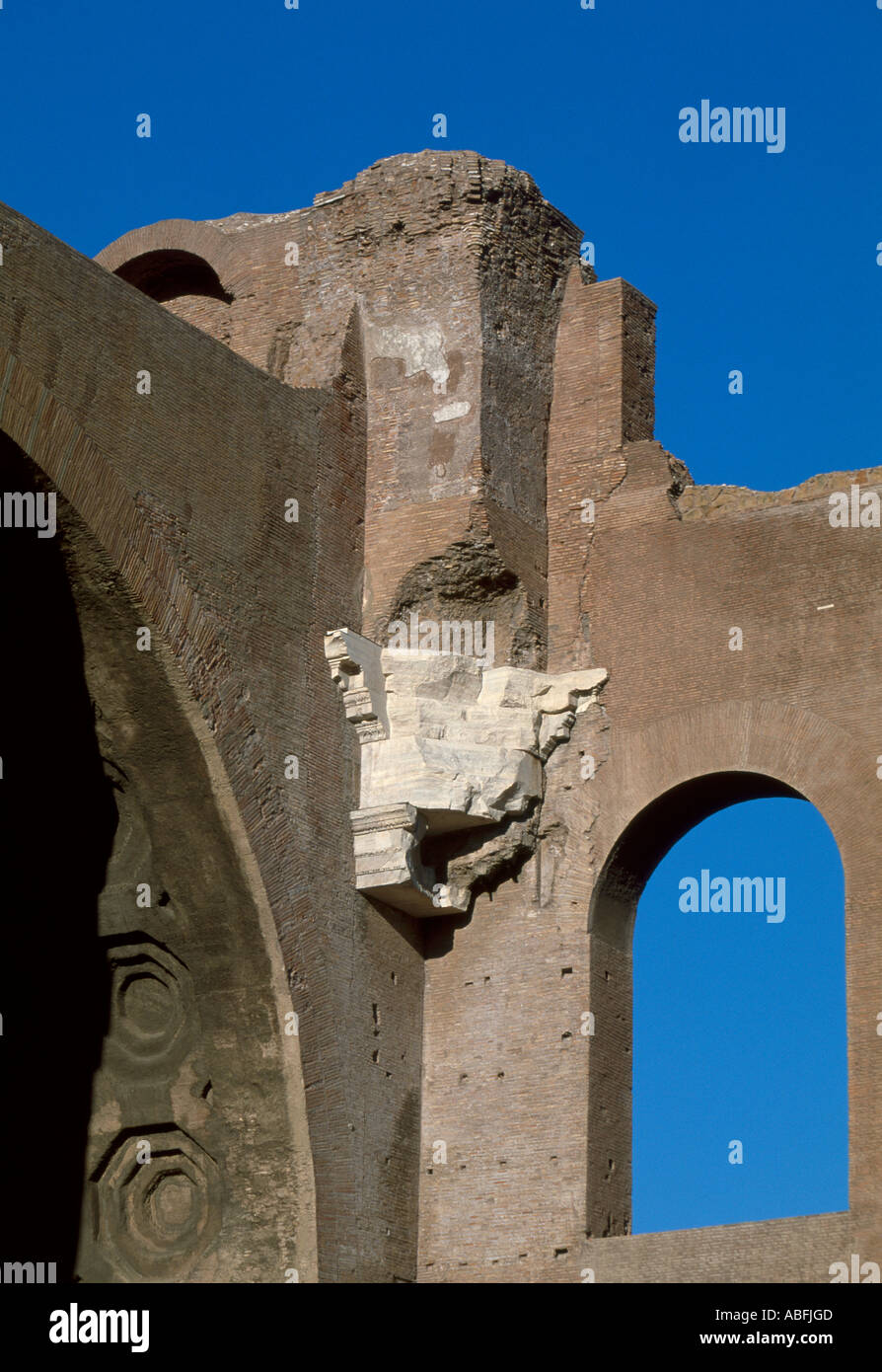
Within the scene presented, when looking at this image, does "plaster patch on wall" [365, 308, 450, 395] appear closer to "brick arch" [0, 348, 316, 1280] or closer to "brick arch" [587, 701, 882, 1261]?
"brick arch" [587, 701, 882, 1261]

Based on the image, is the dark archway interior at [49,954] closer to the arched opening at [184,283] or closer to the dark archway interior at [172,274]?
the arched opening at [184,283]

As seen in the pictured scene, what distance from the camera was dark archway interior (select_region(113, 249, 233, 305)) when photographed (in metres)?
16.7

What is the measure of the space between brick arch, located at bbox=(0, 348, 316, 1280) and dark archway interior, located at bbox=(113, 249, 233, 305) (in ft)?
12.3

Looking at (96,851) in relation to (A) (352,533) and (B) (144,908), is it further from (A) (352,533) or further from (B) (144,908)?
(A) (352,533)

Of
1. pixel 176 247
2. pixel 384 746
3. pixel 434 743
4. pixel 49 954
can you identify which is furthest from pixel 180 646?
pixel 176 247

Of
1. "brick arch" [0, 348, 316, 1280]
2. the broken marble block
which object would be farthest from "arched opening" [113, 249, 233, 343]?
"brick arch" [0, 348, 316, 1280]

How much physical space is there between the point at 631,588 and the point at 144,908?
3.39 m

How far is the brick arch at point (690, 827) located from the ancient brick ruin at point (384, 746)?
0.9 inches

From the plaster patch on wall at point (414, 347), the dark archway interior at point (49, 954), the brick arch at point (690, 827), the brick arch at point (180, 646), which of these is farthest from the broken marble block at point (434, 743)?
the plaster patch on wall at point (414, 347)

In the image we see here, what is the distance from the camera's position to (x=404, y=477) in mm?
15258

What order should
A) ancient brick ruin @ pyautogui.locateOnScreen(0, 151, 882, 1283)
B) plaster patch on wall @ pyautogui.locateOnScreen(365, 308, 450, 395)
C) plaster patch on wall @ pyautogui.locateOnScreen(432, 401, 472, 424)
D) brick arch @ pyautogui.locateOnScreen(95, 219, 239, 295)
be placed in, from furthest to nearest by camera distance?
brick arch @ pyautogui.locateOnScreen(95, 219, 239, 295) < plaster patch on wall @ pyautogui.locateOnScreen(365, 308, 450, 395) < plaster patch on wall @ pyautogui.locateOnScreen(432, 401, 472, 424) < ancient brick ruin @ pyautogui.locateOnScreen(0, 151, 882, 1283)

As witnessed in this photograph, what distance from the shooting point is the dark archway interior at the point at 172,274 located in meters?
16.7

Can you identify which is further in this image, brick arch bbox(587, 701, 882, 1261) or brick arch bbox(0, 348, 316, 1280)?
brick arch bbox(587, 701, 882, 1261)

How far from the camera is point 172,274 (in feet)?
55.8
